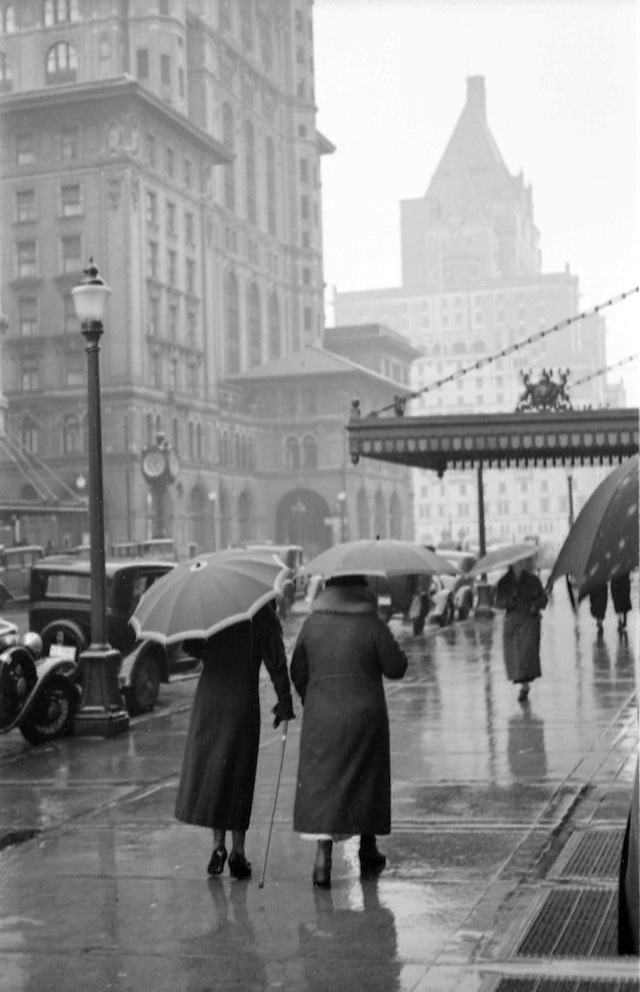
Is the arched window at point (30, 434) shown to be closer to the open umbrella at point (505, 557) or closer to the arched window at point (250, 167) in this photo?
the arched window at point (250, 167)

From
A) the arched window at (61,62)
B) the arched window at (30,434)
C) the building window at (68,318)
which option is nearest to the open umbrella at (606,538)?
the arched window at (30,434)

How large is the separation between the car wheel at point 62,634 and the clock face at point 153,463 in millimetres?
44140

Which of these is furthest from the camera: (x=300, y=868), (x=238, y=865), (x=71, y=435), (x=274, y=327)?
(x=274, y=327)

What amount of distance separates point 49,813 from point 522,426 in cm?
1467

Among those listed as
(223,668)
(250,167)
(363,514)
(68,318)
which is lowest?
(223,668)

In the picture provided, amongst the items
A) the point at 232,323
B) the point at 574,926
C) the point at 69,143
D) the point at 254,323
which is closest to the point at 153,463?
the point at 69,143

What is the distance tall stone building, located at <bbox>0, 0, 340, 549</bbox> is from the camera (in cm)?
8338

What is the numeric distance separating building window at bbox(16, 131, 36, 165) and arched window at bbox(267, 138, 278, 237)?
Answer: 33.8 meters

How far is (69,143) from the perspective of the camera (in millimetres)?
86500

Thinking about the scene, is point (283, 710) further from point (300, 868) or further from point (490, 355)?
point (490, 355)

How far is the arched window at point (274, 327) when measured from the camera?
379ft

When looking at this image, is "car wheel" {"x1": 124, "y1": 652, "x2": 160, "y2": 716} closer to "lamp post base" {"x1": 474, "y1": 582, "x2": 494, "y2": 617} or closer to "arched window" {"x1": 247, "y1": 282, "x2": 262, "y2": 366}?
"lamp post base" {"x1": 474, "y1": 582, "x2": 494, "y2": 617}

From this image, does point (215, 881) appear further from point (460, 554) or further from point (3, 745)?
point (460, 554)

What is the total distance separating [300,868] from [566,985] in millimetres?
2713
